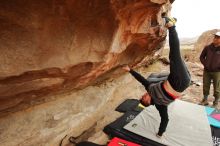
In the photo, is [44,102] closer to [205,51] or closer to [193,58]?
[205,51]

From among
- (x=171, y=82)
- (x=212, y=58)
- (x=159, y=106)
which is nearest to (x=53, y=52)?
(x=171, y=82)

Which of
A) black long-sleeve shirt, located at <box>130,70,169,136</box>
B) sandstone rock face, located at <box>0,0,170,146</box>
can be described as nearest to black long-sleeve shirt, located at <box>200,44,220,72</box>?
sandstone rock face, located at <box>0,0,170,146</box>

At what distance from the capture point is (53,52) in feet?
10.6

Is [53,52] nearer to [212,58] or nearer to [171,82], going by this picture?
[171,82]

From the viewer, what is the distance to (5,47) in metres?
2.69

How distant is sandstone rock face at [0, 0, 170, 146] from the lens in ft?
9.16

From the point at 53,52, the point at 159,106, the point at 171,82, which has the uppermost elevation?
the point at 53,52

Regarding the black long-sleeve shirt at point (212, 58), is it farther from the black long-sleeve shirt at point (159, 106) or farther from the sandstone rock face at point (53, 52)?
the black long-sleeve shirt at point (159, 106)

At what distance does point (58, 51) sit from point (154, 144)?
7.79 feet

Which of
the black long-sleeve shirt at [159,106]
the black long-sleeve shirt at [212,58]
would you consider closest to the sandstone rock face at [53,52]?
the black long-sleeve shirt at [159,106]

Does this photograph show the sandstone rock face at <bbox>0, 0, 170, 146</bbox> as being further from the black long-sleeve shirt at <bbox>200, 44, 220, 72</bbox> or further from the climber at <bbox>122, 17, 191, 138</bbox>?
the black long-sleeve shirt at <bbox>200, 44, 220, 72</bbox>

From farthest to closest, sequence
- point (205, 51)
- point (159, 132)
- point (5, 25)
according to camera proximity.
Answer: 1. point (205, 51)
2. point (159, 132)
3. point (5, 25)

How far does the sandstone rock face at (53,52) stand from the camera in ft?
9.16

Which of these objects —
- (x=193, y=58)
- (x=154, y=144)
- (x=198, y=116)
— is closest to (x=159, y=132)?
(x=154, y=144)
